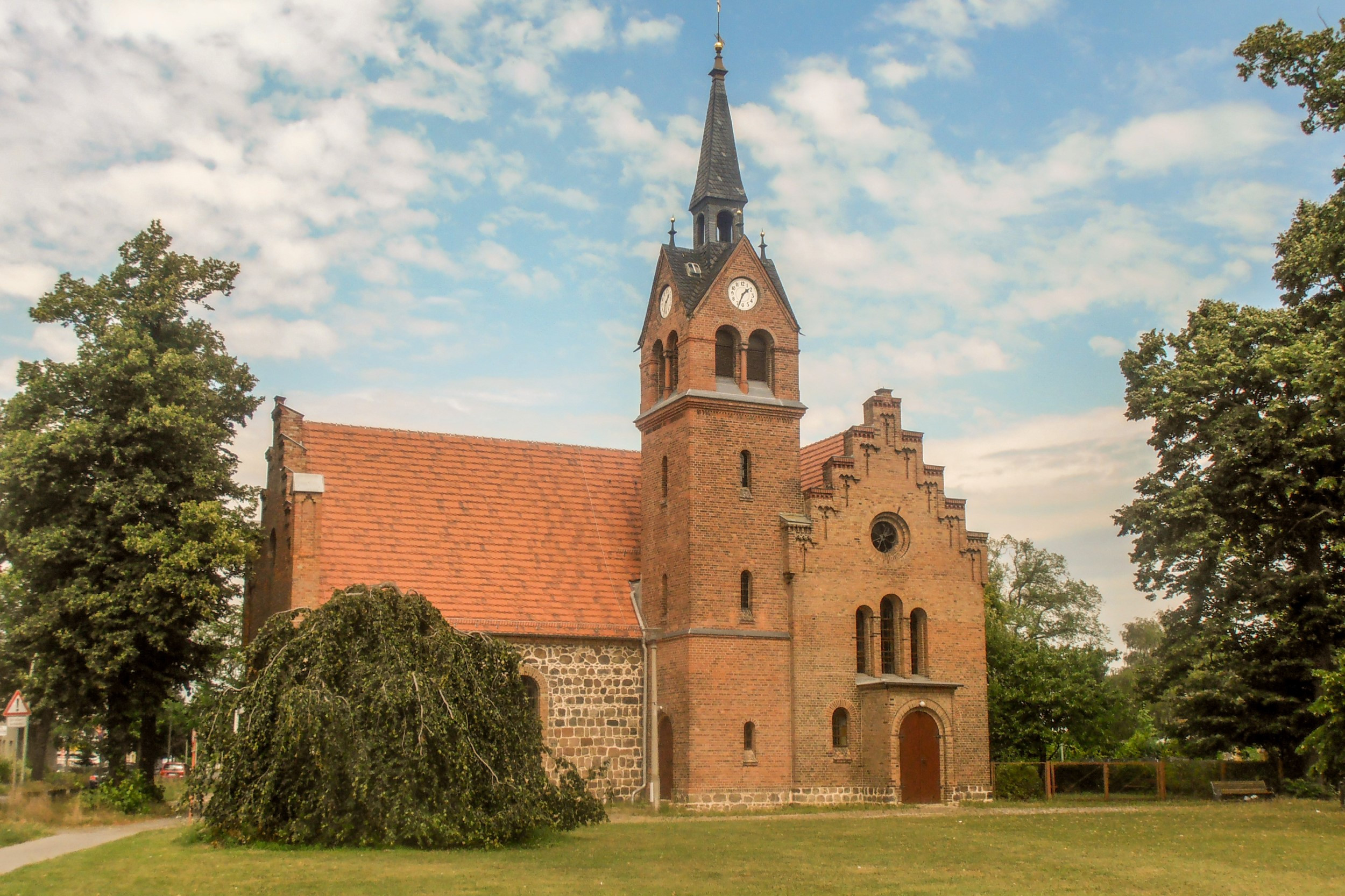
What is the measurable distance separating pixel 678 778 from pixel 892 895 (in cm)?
1500

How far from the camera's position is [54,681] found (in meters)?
26.5

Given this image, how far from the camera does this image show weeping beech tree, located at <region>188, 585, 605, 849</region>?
1786 cm

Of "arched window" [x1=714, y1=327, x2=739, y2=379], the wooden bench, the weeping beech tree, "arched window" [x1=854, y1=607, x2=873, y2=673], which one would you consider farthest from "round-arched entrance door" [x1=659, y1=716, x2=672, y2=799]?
the wooden bench

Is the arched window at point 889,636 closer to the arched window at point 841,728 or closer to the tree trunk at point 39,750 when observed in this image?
the arched window at point 841,728

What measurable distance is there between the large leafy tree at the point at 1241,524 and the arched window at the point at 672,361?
11763mm

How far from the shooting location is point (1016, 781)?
105ft

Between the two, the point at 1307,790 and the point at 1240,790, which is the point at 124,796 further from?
the point at 1307,790

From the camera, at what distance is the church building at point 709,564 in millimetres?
28906

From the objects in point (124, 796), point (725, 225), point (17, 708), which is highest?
point (725, 225)

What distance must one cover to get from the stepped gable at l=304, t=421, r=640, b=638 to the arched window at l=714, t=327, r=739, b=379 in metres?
4.60

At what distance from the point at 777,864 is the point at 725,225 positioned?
1968cm

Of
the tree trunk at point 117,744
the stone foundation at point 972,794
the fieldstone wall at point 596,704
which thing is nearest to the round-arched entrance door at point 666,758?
the fieldstone wall at point 596,704

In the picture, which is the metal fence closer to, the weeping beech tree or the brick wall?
the brick wall

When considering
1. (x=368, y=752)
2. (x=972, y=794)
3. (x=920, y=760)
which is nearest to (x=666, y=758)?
(x=920, y=760)
